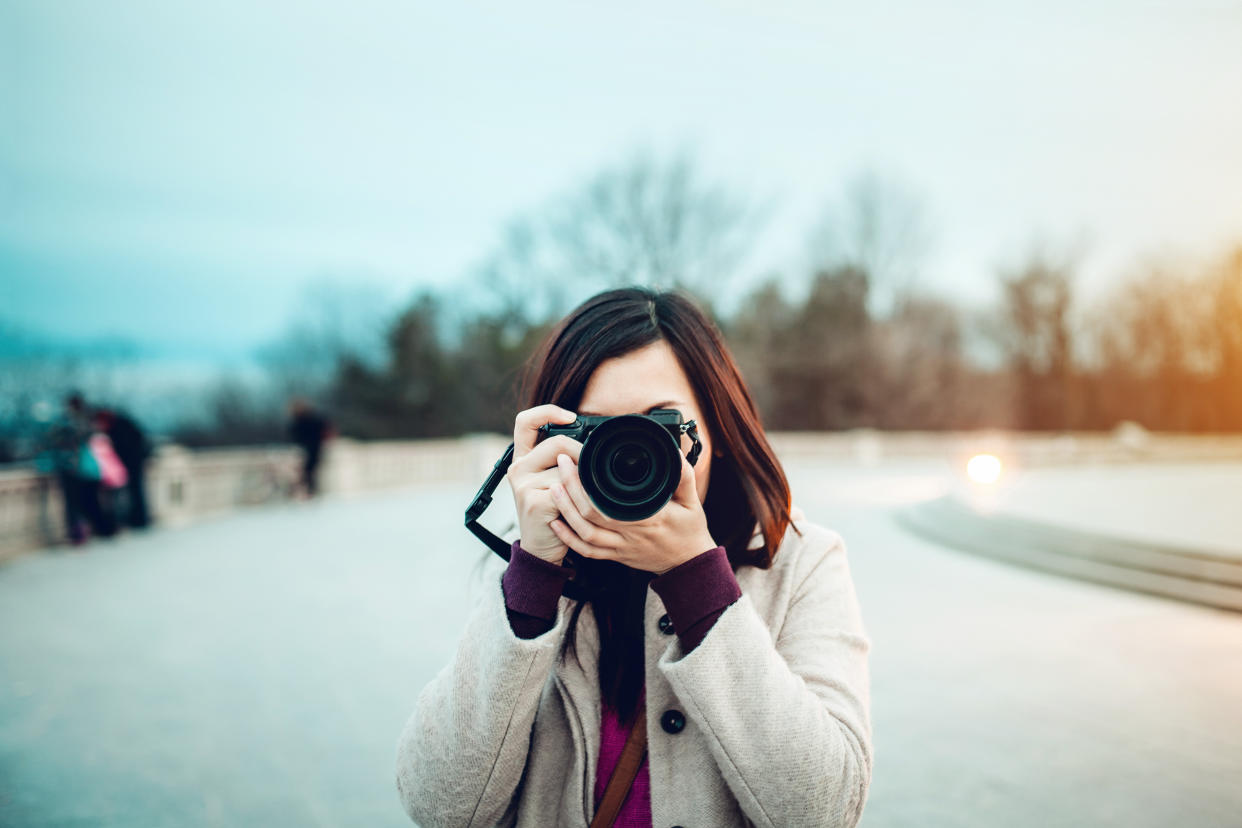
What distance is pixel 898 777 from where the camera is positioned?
3141 millimetres

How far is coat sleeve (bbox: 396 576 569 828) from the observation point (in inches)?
45.4

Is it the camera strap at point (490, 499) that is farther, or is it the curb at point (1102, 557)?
the curb at point (1102, 557)

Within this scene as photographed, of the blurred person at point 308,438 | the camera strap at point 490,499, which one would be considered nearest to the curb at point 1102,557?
the camera strap at point 490,499

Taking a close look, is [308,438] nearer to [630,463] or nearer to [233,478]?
[233,478]

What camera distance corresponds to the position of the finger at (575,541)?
3.82 ft

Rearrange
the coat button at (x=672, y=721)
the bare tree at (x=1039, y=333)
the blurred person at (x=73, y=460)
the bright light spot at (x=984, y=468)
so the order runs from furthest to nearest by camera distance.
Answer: the bare tree at (x=1039, y=333), the bright light spot at (x=984, y=468), the blurred person at (x=73, y=460), the coat button at (x=672, y=721)

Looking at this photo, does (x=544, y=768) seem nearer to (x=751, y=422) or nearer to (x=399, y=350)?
(x=751, y=422)

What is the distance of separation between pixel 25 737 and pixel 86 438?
5.68 metres

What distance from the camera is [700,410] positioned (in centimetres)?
137

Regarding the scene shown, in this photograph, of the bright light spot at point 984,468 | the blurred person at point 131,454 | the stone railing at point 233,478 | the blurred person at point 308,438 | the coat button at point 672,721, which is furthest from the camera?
the blurred person at point 308,438

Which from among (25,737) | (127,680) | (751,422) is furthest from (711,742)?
(127,680)

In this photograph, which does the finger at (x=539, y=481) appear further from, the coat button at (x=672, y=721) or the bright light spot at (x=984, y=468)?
the bright light spot at (x=984, y=468)

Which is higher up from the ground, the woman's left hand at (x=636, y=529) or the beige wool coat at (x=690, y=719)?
the woman's left hand at (x=636, y=529)

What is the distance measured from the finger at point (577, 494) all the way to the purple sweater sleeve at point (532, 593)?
95 millimetres
